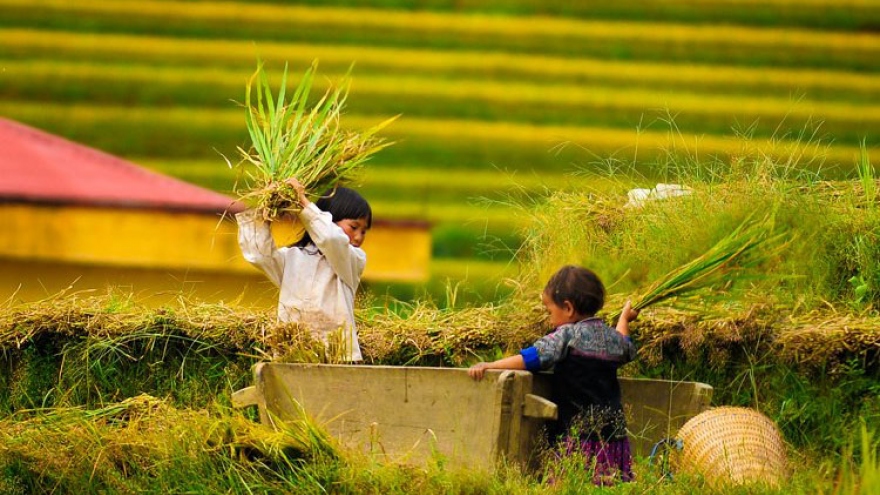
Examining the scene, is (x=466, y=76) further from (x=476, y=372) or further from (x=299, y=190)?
(x=476, y=372)

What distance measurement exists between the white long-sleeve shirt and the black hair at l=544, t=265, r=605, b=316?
622mm

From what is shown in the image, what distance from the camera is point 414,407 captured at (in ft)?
13.1

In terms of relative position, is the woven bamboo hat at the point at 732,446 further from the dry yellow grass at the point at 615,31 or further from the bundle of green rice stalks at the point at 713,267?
the dry yellow grass at the point at 615,31

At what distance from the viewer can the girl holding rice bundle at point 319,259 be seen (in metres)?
4.45

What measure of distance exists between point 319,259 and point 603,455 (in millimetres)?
1068

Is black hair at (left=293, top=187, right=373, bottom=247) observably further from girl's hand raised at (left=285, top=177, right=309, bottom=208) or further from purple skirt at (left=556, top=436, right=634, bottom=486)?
purple skirt at (left=556, top=436, right=634, bottom=486)

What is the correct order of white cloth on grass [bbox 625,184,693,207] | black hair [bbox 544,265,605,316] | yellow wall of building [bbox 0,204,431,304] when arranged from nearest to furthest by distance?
black hair [bbox 544,265,605,316] → white cloth on grass [bbox 625,184,693,207] → yellow wall of building [bbox 0,204,431,304]

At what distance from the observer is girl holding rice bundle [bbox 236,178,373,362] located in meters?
4.45

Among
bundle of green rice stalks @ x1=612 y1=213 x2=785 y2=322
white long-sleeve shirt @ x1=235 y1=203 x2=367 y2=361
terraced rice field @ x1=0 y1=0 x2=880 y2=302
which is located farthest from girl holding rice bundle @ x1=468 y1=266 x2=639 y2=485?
terraced rice field @ x1=0 y1=0 x2=880 y2=302

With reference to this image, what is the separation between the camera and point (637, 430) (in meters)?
4.38

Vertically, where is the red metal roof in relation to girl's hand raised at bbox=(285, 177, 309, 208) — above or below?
below

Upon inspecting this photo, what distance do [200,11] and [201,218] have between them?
143cm

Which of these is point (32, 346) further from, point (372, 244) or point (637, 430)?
point (637, 430)

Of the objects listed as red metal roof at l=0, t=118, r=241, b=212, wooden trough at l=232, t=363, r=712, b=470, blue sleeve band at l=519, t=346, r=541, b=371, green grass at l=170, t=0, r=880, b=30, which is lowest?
wooden trough at l=232, t=363, r=712, b=470
